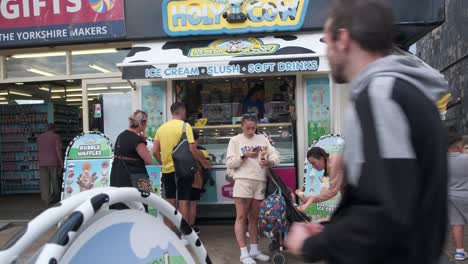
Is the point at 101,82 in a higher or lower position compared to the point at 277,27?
lower

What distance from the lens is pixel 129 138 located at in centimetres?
540

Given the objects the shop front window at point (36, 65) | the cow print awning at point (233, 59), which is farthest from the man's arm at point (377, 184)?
the shop front window at point (36, 65)

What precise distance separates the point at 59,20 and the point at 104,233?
254 inches

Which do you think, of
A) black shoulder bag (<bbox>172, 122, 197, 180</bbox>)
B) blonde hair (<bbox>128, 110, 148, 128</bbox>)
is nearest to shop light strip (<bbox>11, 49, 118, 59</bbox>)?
blonde hair (<bbox>128, 110, 148, 128</bbox>)

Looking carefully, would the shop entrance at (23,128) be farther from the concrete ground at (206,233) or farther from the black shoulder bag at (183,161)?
the black shoulder bag at (183,161)

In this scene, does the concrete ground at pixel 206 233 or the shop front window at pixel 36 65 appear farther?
the shop front window at pixel 36 65

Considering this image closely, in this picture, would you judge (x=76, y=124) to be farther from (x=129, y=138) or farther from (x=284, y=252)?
(x=284, y=252)

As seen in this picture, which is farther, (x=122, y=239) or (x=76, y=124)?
(x=76, y=124)

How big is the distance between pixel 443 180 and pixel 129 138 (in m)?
4.52

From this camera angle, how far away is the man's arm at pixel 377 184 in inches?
44.8

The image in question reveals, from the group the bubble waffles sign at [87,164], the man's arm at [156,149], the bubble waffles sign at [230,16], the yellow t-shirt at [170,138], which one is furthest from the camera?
the bubble waffles sign at [230,16]

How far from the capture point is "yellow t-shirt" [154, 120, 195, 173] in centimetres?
584

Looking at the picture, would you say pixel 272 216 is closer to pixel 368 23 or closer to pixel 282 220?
pixel 282 220

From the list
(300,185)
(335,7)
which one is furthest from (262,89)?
(335,7)
